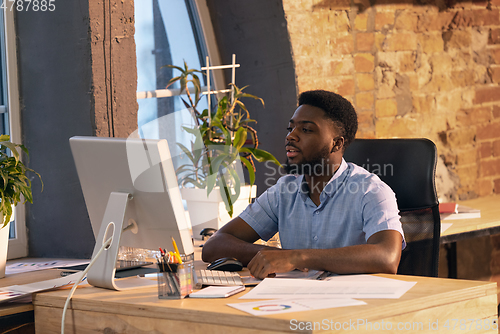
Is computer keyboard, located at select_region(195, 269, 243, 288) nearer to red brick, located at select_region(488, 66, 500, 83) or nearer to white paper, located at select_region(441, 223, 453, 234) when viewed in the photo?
white paper, located at select_region(441, 223, 453, 234)

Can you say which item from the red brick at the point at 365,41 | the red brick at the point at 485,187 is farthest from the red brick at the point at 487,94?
the red brick at the point at 365,41

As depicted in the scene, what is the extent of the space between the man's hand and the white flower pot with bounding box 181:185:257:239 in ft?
3.31

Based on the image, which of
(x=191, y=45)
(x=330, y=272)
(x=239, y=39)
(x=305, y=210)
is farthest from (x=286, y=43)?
(x=330, y=272)

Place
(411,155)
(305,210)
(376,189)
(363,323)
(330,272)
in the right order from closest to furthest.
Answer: (363,323) < (330,272) < (376,189) < (305,210) < (411,155)

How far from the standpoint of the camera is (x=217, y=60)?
329 cm

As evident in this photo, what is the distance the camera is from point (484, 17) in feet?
12.0

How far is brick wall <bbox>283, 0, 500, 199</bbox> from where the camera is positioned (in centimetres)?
312

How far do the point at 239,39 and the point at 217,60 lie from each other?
175 mm

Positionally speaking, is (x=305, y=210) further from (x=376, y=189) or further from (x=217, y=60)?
(x=217, y=60)

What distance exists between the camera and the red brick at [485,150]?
3.70 m

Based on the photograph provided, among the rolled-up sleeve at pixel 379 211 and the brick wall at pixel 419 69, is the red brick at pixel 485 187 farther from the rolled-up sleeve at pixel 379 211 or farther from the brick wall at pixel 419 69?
the rolled-up sleeve at pixel 379 211

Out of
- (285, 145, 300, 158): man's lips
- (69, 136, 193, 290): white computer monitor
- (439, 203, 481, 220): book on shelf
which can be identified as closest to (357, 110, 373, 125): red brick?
(439, 203, 481, 220): book on shelf

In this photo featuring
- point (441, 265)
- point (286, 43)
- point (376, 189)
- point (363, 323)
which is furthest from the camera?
point (441, 265)

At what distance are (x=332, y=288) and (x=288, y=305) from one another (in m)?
0.18
